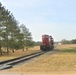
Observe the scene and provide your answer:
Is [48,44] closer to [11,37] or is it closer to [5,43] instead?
[11,37]

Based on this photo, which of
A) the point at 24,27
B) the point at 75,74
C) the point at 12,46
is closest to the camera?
the point at 75,74

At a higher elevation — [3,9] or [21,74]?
[3,9]

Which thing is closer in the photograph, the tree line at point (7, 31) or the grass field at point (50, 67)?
the grass field at point (50, 67)

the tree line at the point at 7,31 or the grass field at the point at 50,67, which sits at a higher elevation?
the tree line at the point at 7,31

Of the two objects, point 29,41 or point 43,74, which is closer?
point 43,74

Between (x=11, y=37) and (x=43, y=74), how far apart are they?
48.5 meters

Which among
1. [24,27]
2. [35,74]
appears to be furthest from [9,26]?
[35,74]

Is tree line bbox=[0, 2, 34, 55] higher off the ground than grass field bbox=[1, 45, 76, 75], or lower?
higher

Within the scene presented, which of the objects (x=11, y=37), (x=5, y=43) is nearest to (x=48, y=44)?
(x=11, y=37)

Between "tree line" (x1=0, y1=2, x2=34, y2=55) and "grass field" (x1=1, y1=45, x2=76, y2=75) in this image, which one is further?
"tree line" (x1=0, y1=2, x2=34, y2=55)

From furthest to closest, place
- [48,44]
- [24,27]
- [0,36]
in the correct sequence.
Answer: [24,27]
[48,44]
[0,36]

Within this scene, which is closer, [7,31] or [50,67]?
[50,67]

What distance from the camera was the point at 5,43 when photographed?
5928cm

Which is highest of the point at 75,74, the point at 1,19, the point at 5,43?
the point at 1,19
